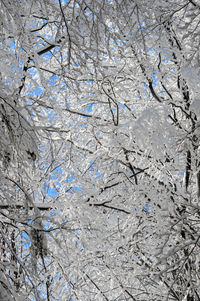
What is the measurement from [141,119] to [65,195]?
245 cm

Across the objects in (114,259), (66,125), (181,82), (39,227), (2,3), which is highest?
(66,125)

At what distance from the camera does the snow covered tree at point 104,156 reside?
103 inches

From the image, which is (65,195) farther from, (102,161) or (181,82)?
(181,82)

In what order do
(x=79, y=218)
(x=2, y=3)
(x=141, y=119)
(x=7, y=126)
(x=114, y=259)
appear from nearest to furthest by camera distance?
(x=2, y=3) → (x=7, y=126) → (x=141, y=119) → (x=79, y=218) → (x=114, y=259)

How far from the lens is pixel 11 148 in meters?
2.59

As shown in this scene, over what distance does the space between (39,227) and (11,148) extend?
666 millimetres

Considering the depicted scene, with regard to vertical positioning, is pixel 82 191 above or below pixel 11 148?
above

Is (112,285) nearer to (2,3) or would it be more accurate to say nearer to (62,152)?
(62,152)

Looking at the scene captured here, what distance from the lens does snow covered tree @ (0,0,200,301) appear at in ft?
8.60

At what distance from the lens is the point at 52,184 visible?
6449mm

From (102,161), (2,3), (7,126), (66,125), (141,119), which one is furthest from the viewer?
(66,125)

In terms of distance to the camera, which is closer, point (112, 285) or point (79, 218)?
point (79, 218)

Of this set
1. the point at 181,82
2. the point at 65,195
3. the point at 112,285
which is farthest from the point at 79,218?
the point at 181,82

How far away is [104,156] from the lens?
5355mm
